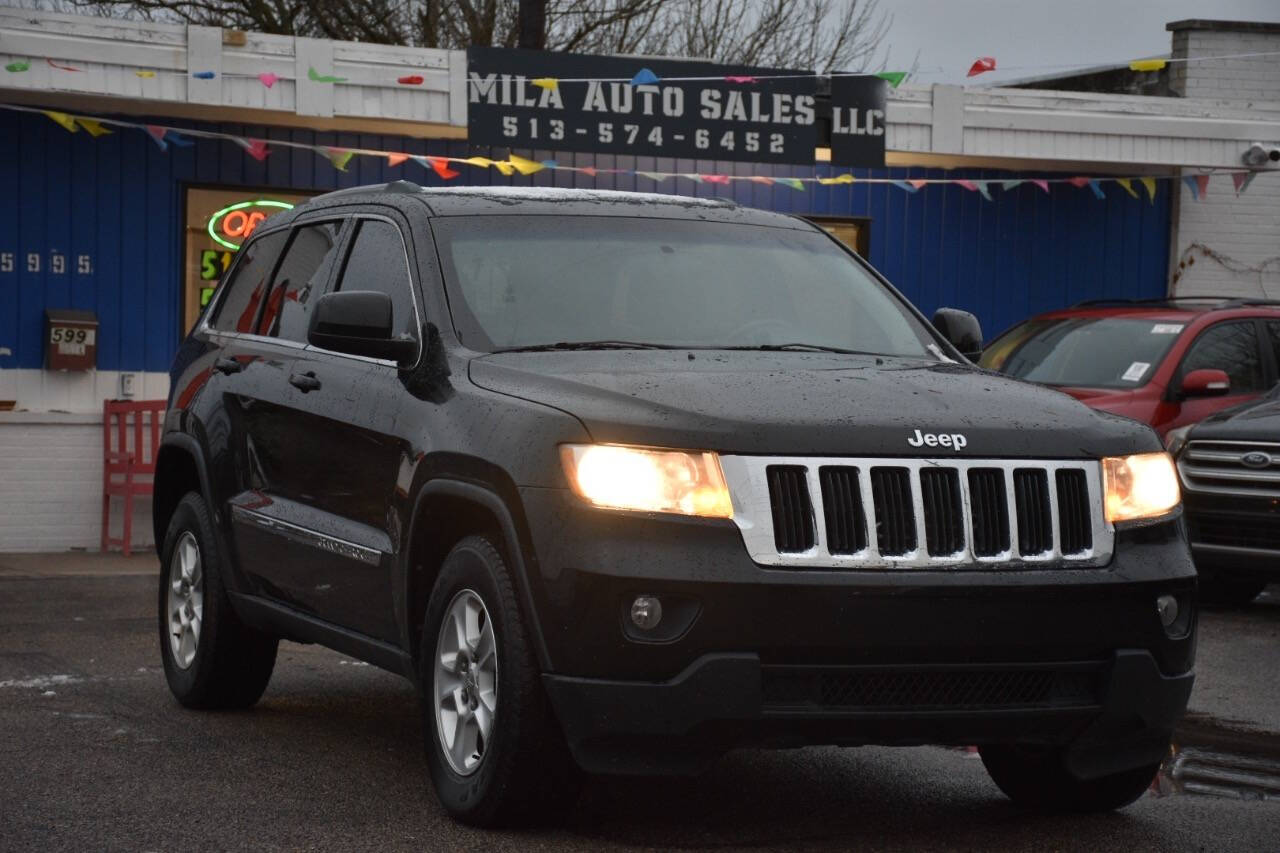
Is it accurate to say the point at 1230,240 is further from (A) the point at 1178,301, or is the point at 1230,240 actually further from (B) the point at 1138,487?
(B) the point at 1138,487

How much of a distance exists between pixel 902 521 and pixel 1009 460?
1.18 ft

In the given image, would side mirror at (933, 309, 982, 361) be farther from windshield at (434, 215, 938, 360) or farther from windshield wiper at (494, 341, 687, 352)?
windshield wiper at (494, 341, 687, 352)

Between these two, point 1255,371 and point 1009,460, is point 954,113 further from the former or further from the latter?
point 1009,460

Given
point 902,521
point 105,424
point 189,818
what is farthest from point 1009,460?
point 105,424

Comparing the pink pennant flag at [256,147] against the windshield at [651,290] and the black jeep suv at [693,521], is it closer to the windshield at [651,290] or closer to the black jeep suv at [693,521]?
the black jeep suv at [693,521]

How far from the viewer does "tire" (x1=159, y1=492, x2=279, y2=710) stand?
292 inches

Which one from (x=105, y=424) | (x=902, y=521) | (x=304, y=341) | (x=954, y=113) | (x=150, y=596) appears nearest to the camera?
(x=902, y=521)

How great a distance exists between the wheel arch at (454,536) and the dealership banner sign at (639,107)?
9787mm

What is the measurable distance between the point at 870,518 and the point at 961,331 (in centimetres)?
192

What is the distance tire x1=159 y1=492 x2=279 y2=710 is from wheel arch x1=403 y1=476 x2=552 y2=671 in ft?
5.48

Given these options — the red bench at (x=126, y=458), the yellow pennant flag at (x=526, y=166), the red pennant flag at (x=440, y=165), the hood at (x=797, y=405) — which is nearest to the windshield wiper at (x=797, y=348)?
the hood at (x=797, y=405)

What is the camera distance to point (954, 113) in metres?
17.2

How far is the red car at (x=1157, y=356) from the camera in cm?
1273

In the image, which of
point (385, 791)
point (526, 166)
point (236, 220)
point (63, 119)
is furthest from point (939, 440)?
point (236, 220)
